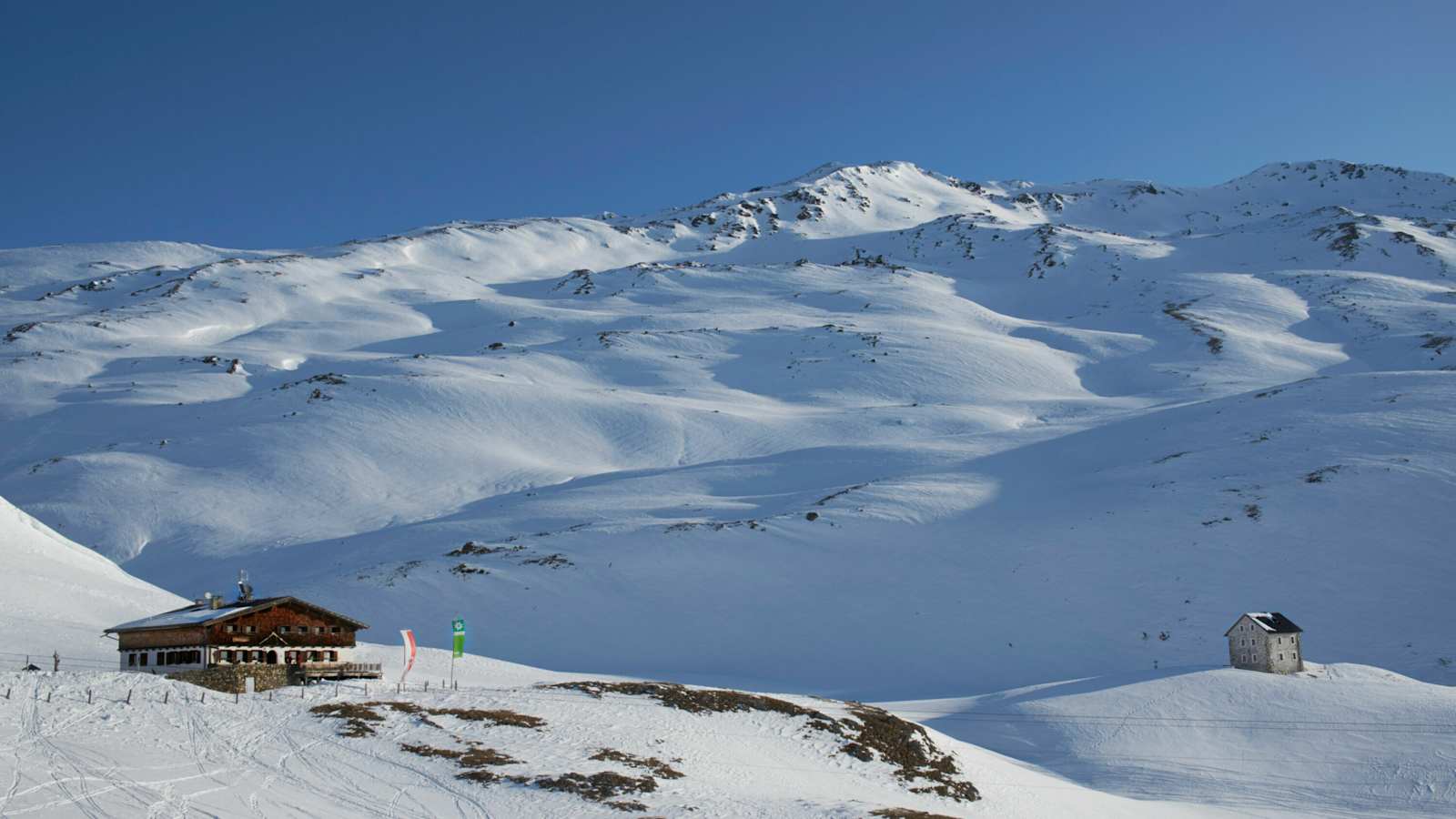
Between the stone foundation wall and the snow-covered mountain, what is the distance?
86.8 ft

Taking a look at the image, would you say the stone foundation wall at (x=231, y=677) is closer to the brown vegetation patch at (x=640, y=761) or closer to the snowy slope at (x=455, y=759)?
the snowy slope at (x=455, y=759)

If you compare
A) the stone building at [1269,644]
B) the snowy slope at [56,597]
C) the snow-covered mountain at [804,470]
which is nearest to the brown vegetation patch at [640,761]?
the snowy slope at [56,597]

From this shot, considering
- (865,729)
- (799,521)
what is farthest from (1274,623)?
(799,521)

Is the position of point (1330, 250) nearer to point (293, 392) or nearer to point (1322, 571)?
point (1322, 571)

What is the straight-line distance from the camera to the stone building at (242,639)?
40.1 m

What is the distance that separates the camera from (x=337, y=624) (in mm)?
44719

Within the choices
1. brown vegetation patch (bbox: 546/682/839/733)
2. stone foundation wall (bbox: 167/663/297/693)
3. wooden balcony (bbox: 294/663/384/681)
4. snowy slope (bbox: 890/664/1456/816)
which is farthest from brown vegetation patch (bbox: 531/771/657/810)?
snowy slope (bbox: 890/664/1456/816)

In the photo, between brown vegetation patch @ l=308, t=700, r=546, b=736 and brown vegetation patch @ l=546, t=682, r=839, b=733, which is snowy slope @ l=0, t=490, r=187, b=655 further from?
brown vegetation patch @ l=546, t=682, r=839, b=733

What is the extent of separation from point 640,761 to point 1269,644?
3137 cm

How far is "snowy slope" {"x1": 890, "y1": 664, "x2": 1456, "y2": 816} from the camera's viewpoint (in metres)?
38.1

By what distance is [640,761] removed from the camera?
1256 inches

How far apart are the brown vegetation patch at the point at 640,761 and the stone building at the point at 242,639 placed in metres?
13.7

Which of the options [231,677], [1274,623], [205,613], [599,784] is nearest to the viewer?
[599,784]

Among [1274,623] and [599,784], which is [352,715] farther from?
[1274,623]
